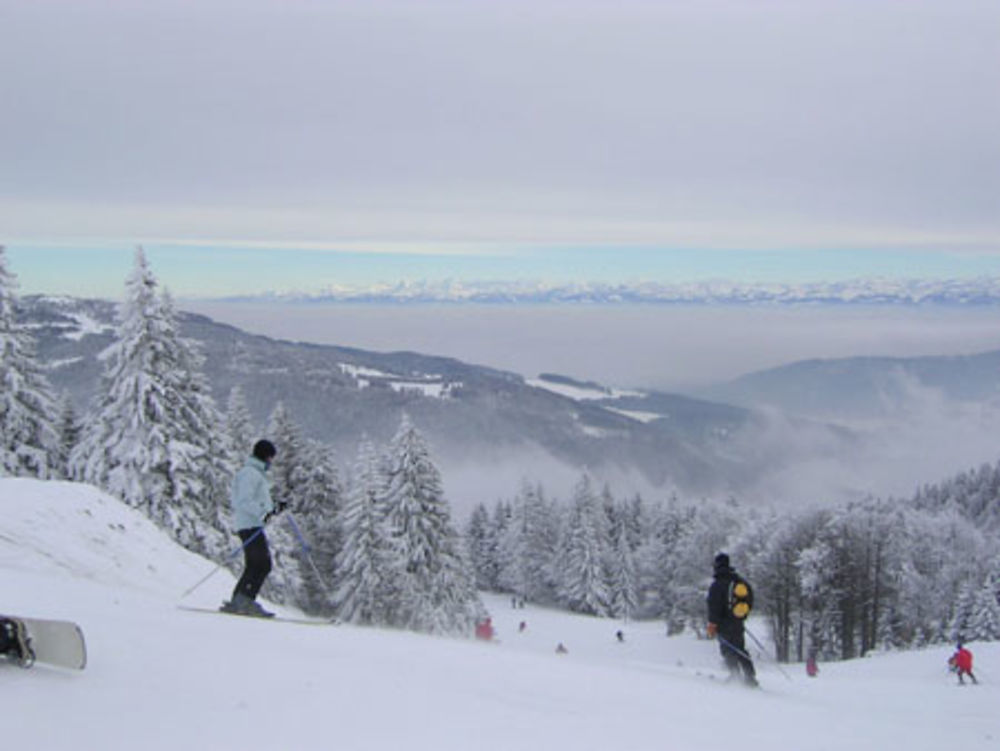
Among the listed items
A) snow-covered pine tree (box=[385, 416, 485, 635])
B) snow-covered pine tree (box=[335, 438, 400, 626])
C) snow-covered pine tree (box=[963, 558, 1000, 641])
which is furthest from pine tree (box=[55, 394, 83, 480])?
snow-covered pine tree (box=[963, 558, 1000, 641])

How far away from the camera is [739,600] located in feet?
36.9

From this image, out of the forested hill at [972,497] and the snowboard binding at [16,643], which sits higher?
the snowboard binding at [16,643]

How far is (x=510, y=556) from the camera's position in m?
81.7

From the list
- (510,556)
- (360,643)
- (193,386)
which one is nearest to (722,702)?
(360,643)

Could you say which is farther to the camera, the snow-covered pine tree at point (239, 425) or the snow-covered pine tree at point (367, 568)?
the snow-covered pine tree at point (239, 425)

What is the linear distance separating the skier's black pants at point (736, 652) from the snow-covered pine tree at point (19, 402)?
24.7m

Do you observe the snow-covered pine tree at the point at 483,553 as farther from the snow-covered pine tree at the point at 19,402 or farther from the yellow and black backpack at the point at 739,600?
the yellow and black backpack at the point at 739,600

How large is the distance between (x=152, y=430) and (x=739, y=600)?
67.3 ft

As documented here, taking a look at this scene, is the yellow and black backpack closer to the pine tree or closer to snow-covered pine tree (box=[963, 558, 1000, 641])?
the pine tree

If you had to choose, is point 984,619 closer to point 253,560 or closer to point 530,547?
point 253,560

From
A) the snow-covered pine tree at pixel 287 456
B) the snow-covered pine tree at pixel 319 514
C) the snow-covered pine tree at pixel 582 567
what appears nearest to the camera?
the snow-covered pine tree at pixel 319 514

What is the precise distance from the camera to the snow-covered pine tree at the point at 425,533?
1411 inches

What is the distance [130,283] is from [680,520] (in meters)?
68.3

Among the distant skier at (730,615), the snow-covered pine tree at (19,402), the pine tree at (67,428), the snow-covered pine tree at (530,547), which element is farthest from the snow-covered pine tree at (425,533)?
the snow-covered pine tree at (530,547)
